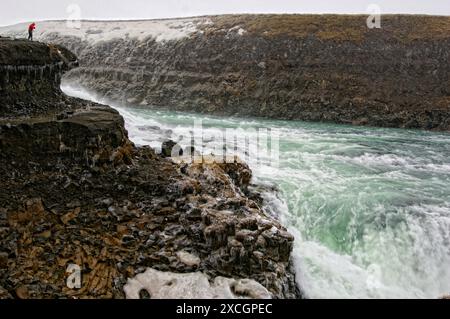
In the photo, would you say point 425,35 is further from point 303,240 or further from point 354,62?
point 303,240

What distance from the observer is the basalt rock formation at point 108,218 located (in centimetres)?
888

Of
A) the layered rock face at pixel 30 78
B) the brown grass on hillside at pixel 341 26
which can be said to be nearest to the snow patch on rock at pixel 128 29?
the brown grass on hillside at pixel 341 26

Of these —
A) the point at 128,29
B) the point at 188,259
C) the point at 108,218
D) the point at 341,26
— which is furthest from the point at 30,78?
the point at 128,29

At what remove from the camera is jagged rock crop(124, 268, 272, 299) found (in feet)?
28.3

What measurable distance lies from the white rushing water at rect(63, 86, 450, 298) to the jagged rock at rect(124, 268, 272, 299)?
2295 millimetres

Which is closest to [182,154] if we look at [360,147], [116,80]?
[360,147]

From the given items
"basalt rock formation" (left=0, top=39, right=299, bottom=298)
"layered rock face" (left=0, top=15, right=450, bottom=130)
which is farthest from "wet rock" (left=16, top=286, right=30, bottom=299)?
"layered rock face" (left=0, top=15, right=450, bottom=130)

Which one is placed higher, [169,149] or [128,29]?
[128,29]

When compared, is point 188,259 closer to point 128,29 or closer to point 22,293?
point 22,293

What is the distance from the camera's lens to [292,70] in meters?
42.6

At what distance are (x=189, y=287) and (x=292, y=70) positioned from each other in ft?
120

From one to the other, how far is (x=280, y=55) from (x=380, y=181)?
2922 centimetres

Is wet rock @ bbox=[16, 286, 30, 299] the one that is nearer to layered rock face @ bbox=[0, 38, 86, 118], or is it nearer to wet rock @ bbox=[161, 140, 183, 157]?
layered rock face @ bbox=[0, 38, 86, 118]

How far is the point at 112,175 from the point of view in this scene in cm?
1182
